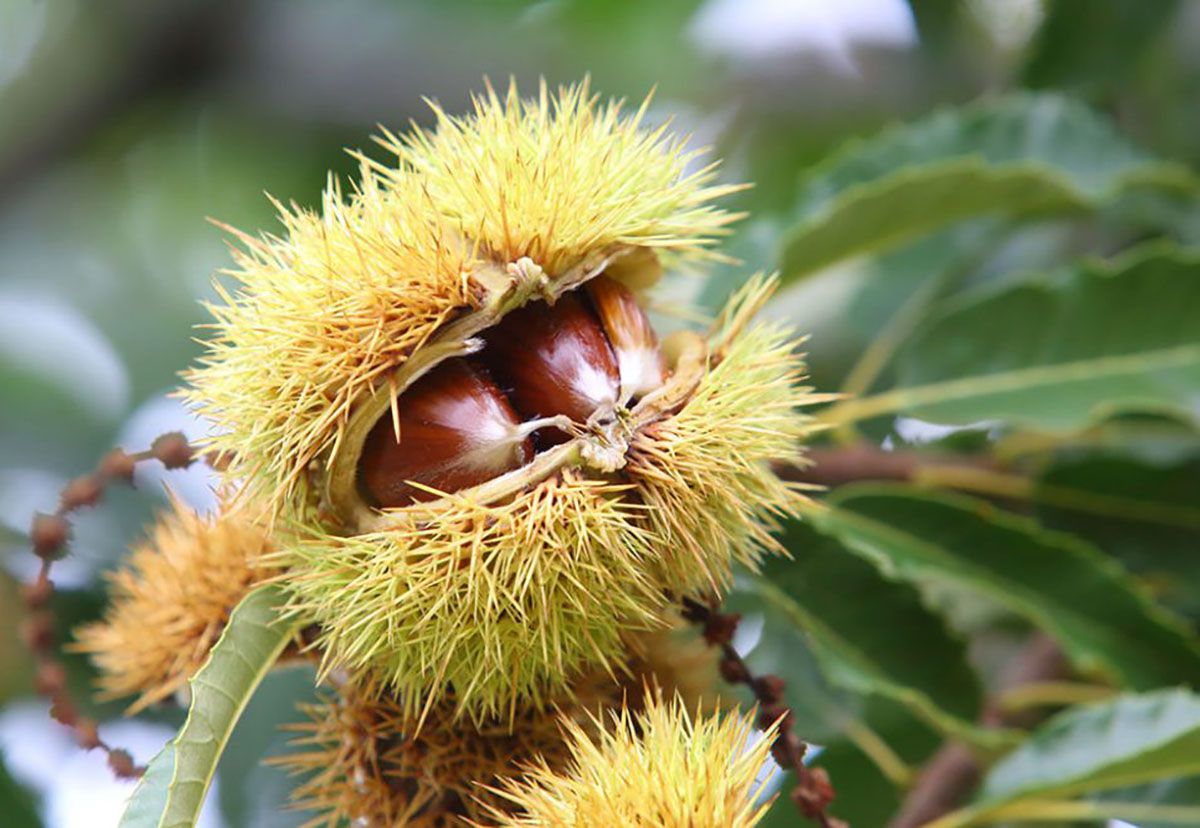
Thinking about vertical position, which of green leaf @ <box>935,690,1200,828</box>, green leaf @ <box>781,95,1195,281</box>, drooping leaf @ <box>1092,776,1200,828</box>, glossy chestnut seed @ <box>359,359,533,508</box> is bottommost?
drooping leaf @ <box>1092,776,1200,828</box>

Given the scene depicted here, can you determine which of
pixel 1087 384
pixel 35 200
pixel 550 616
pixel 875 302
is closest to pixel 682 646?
pixel 550 616

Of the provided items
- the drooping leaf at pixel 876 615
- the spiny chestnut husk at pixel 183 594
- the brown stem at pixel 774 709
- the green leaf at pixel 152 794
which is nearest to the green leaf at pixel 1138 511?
the drooping leaf at pixel 876 615

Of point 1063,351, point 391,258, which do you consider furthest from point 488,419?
point 1063,351

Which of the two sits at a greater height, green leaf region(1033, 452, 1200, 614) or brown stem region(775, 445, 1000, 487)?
brown stem region(775, 445, 1000, 487)

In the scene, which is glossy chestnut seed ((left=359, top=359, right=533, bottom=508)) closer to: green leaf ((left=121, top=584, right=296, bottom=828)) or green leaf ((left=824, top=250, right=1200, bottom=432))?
green leaf ((left=121, top=584, right=296, bottom=828))

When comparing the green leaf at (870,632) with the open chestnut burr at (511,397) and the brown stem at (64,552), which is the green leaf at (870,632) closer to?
the open chestnut burr at (511,397)

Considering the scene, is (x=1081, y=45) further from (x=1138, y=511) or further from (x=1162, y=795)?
(x=1162, y=795)

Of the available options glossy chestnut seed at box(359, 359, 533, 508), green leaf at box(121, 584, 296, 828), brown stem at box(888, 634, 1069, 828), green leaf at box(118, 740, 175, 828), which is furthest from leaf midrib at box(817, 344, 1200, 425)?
green leaf at box(118, 740, 175, 828)
